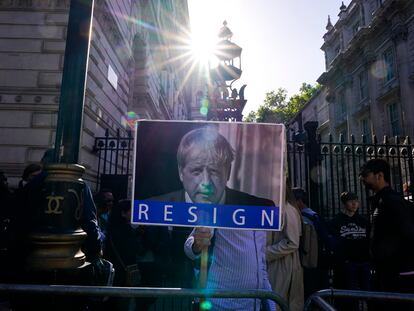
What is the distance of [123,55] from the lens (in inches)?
502

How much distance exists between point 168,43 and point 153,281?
23069 mm

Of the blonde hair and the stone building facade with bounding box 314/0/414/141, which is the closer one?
the blonde hair

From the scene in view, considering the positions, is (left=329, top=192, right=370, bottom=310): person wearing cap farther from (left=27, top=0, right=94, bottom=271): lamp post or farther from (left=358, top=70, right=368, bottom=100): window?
(left=358, top=70, right=368, bottom=100): window

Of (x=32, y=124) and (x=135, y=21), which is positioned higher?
(x=135, y=21)

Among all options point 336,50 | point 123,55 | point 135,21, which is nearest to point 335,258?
point 123,55

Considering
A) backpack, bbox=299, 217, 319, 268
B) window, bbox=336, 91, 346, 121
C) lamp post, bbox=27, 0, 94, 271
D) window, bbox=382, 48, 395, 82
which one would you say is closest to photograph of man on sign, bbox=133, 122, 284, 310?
lamp post, bbox=27, 0, 94, 271

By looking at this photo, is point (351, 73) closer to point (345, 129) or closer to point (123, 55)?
point (345, 129)

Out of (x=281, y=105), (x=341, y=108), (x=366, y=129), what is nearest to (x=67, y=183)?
(x=366, y=129)

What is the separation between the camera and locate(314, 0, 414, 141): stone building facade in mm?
23000

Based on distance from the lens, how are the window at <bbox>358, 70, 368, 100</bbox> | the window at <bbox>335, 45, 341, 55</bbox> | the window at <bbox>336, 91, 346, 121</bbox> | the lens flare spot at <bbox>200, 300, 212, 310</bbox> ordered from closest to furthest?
1. the lens flare spot at <bbox>200, 300, 212, 310</bbox>
2. the window at <bbox>358, 70, 368, 100</bbox>
3. the window at <bbox>336, 91, 346, 121</bbox>
4. the window at <bbox>335, 45, 341, 55</bbox>

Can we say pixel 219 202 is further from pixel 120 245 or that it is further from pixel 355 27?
pixel 355 27

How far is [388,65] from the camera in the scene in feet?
84.4

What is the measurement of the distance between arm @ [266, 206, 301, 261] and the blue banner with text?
1.04 m

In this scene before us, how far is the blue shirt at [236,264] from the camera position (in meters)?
2.49
